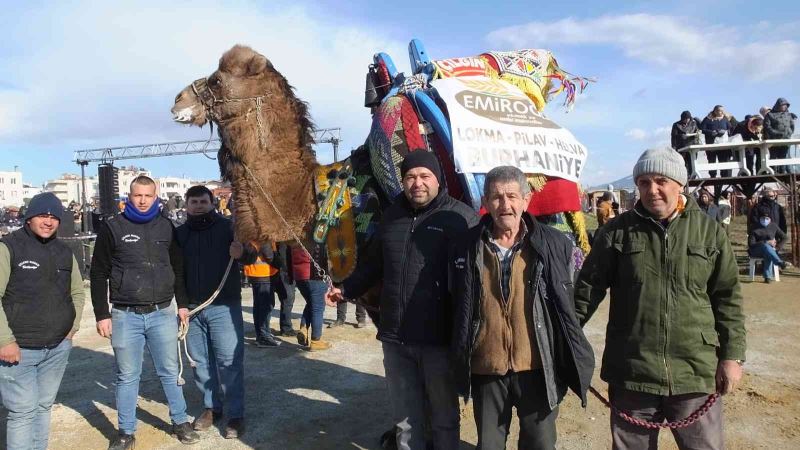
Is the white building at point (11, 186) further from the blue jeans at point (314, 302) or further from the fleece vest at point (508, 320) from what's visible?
the fleece vest at point (508, 320)

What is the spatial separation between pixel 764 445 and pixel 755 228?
7.93 metres

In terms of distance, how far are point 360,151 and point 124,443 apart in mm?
2741

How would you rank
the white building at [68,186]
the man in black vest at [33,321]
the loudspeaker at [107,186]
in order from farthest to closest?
the white building at [68,186]
the loudspeaker at [107,186]
the man in black vest at [33,321]

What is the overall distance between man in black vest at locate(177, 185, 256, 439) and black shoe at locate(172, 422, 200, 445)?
0.14 metres

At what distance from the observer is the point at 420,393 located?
9.63 ft

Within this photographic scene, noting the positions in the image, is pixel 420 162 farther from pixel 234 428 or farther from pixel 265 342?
pixel 265 342

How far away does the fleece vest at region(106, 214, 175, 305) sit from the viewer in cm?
376

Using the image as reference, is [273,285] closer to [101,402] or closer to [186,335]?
[101,402]

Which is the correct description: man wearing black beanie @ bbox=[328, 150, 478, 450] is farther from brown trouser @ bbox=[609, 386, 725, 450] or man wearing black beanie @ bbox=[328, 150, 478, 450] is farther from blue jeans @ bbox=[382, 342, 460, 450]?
brown trouser @ bbox=[609, 386, 725, 450]

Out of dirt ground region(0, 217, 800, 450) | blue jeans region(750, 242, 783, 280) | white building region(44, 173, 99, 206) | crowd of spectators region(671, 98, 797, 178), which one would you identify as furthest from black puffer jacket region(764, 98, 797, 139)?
white building region(44, 173, 99, 206)

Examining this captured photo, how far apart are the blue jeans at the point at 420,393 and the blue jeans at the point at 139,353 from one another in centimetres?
191

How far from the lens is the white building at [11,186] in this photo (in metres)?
87.1

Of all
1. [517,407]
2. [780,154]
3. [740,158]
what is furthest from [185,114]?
[780,154]

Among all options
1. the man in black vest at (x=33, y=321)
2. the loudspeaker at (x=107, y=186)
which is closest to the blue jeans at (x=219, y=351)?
the man in black vest at (x=33, y=321)
